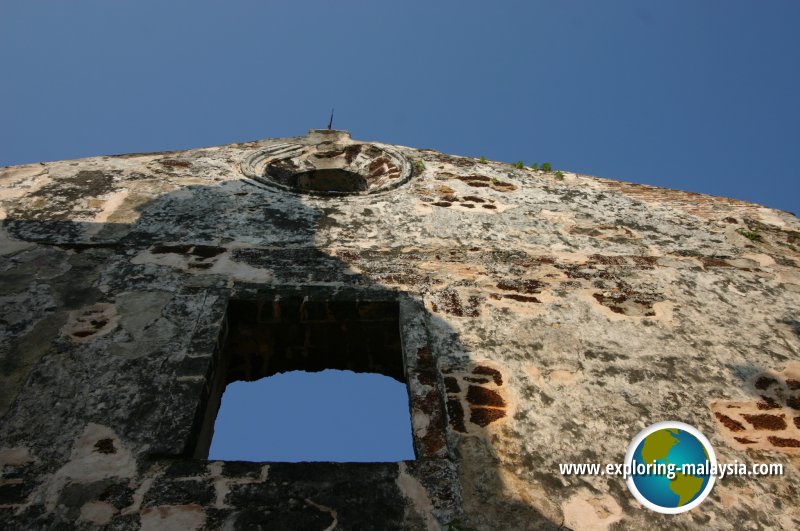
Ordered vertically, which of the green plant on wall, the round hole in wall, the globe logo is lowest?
the green plant on wall

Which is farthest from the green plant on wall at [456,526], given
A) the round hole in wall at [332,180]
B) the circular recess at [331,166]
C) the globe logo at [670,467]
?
the round hole in wall at [332,180]

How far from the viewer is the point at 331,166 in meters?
6.28

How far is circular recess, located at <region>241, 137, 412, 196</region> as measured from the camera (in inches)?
231

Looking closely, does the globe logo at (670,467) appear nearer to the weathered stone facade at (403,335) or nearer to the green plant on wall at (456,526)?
the weathered stone facade at (403,335)

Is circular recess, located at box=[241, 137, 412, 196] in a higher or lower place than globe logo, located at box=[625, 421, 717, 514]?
higher

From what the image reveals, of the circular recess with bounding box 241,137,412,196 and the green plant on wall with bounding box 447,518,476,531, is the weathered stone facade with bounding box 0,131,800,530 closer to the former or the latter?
the green plant on wall with bounding box 447,518,476,531

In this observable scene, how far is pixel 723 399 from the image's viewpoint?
323cm

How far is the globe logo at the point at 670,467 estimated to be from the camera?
271 centimetres

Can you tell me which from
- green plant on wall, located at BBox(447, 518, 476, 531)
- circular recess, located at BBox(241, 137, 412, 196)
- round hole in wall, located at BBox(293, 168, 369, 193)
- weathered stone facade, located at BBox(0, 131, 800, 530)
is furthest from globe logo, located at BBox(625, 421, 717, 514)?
round hole in wall, located at BBox(293, 168, 369, 193)

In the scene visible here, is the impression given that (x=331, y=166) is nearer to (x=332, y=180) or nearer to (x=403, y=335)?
(x=332, y=180)

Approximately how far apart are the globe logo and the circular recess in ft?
10.7

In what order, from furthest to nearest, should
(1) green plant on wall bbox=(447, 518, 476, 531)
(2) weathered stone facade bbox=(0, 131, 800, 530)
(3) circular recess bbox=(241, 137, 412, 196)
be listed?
1. (3) circular recess bbox=(241, 137, 412, 196)
2. (2) weathered stone facade bbox=(0, 131, 800, 530)
3. (1) green plant on wall bbox=(447, 518, 476, 531)

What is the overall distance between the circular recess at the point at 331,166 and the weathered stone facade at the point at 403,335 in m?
0.31

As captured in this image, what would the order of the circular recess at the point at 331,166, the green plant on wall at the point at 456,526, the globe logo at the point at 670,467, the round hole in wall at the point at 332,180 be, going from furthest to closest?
1. the round hole in wall at the point at 332,180
2. the circular recess at the point at 331,166
3. the globe logo at the point at 670,467
4. the green plant on wall at the point at 456,526
